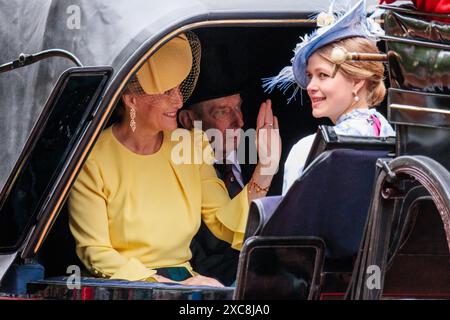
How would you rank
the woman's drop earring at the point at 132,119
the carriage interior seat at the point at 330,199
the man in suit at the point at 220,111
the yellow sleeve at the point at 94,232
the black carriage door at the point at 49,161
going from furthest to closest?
the man in suit at the point at 220,111 < the woman's drop earring at the point at 132,119 < the yellow sleeve at the point at 94,232 < the black carriage door at the point at 49,161 < the carriage interior seat at the point at 330,199

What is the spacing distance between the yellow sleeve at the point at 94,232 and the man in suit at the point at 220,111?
619 mm

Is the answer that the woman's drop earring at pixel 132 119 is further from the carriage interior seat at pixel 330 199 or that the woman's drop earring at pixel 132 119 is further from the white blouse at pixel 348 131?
the carriage interior seat at pixel 330 199

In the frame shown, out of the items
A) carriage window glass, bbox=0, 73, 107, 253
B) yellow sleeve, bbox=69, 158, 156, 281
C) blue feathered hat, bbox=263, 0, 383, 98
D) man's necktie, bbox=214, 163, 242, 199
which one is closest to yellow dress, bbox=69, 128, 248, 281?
yellow sleeve, bbox=69, 158, 156, 281

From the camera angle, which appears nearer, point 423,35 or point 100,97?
point 423,35

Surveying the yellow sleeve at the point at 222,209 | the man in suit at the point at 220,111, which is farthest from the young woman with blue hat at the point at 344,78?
the man in suit at the point at 220,111

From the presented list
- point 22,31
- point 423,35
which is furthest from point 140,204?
point 423,35

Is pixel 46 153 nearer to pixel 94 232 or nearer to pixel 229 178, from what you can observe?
pixel 94 232

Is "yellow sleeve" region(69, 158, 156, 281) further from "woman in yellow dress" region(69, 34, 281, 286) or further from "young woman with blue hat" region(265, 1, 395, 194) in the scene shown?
"young woman with blue hat" region(265, 1, 395, 194)

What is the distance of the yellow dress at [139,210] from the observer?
4.96m

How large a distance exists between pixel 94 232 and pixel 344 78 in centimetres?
111
